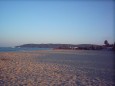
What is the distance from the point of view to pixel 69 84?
787 centimetres

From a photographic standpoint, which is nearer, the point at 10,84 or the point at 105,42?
the point at 10,84

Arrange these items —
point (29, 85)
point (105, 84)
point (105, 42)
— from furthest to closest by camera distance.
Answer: point (105, 42), point (105, 84), point (29, 85)

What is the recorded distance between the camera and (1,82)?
26.3 feet

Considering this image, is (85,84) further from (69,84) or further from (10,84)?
(10,84)

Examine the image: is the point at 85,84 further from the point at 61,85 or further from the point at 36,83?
the point at 36,83

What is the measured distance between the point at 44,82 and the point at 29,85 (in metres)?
0.85

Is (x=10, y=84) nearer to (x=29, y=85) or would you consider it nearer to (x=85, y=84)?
(x=29, y=85)

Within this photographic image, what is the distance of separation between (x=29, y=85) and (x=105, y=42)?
9673 cm

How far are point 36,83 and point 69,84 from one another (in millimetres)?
1511

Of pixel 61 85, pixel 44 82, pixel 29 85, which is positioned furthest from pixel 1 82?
pixel 61 85

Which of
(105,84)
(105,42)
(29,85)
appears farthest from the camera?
(105,42)

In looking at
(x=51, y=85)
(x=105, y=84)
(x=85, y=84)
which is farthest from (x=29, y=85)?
(x=105, y=84)

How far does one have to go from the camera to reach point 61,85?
766 cm

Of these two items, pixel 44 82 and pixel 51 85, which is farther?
pixel 44 82
